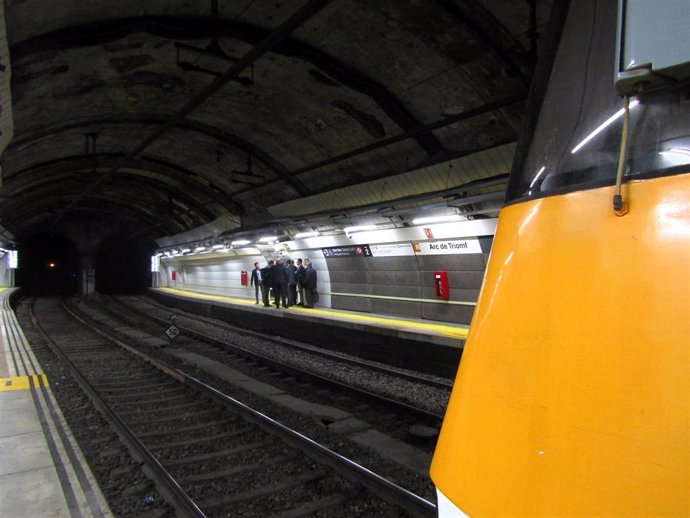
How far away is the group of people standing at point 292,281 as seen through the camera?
14508mm

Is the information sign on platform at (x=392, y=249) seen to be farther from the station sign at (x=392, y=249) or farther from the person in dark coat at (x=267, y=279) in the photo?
the person in dark coat at (x=267, y=279)

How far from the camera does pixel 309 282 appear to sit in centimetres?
1445

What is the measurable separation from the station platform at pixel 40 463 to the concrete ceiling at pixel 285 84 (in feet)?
12.5

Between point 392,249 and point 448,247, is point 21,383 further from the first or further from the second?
point 448,247

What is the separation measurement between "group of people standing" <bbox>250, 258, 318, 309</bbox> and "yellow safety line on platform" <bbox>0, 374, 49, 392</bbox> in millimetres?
8141

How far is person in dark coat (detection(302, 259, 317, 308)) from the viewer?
1439 cm

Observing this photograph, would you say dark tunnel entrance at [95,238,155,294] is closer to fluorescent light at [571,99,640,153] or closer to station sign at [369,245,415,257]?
station sign at [369,245,415,257]

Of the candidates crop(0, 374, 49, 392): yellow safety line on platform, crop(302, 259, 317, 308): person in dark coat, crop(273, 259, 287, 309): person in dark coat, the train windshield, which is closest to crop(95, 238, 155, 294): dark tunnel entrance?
crop(273, 259, 287, 309): person in dark coat

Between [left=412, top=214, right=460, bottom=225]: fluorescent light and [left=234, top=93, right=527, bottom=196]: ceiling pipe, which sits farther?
[left=412, top=214, right=460, bottom=225]: fluorescent light

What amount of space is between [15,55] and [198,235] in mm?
15084

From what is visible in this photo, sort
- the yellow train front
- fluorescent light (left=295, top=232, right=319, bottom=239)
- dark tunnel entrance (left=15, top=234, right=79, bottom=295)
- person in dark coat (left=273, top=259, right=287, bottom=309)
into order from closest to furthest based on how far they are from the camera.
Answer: the yellow train front, fluorescent light (left=295, top=232, right=319, bottom=239), person in dark coat (left=273, top=259, right=287, bottom=309), dark tunnel entrance (left=15, top=234, right=79, bottom=295)

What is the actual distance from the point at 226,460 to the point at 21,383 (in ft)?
13.9

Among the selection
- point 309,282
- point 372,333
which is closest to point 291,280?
point 309,282

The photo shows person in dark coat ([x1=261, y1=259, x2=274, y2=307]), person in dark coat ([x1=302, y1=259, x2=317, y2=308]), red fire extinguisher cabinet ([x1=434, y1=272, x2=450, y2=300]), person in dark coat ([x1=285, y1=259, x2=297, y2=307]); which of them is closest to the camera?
red fire extinguisher cabinet ([x1=434, y1=272, x2=450, y2=300])
